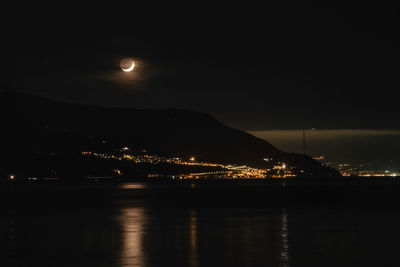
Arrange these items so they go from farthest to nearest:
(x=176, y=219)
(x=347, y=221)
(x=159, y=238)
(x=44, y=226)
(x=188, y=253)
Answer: (x=176, y=219) → (x=347, y=221) → (x=44, y=226) → (x=159, y=238) → (x=188, y=253)

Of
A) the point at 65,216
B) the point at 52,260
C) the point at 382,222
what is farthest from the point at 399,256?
the point at 65,216

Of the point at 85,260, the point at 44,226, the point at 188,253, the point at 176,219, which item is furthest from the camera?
the point at 176,219

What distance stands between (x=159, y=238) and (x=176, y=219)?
14407 mm


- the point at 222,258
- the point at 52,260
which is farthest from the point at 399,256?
the point at 52,260

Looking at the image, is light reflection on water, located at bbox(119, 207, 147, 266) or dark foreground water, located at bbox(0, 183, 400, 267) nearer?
light reflection on water, located at bbox(119, 207, 147, 266)

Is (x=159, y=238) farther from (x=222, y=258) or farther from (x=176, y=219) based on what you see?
(x=176, y=219)

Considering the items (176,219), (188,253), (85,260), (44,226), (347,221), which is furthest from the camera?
(176,219)

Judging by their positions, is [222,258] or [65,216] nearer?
[222,258]

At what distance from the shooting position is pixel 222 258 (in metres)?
26.4

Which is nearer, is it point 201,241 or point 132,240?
point 201,241

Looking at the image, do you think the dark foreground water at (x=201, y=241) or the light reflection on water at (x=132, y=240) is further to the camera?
the dark foreground water at (x=201, y=241)

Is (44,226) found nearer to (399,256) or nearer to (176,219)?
(176,219)

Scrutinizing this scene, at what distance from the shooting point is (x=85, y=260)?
85.0ft

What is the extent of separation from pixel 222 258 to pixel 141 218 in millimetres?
23471
